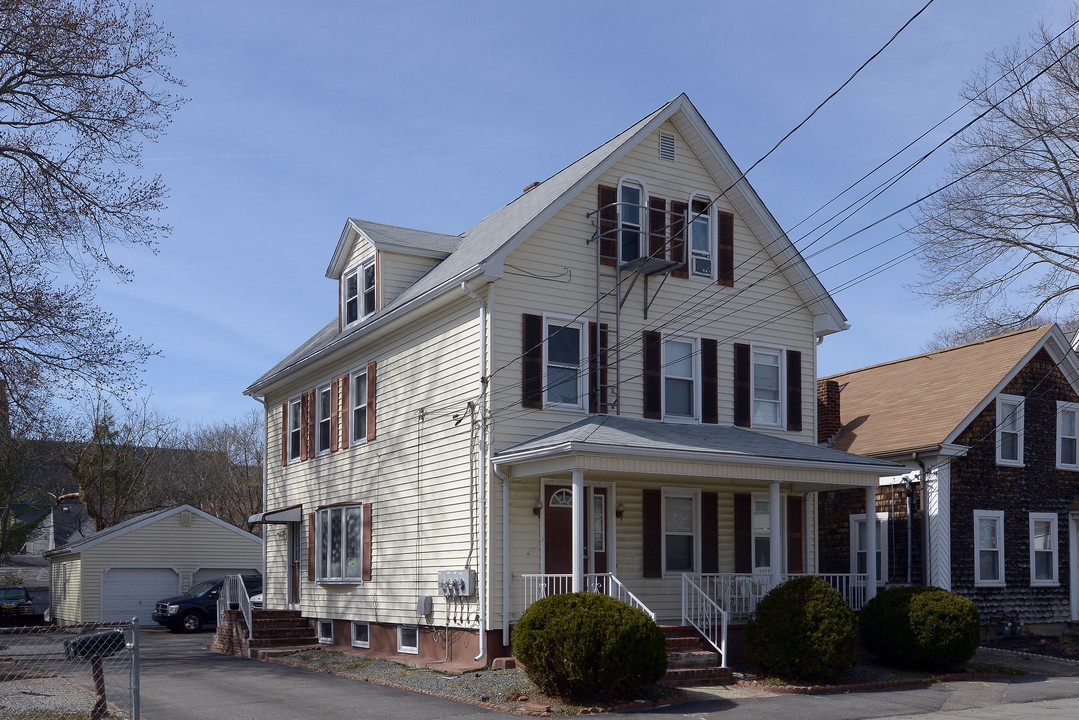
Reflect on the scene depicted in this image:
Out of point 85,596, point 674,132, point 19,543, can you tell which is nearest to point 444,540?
point 674,132

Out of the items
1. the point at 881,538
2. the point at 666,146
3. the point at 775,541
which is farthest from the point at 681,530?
the point at 666,146

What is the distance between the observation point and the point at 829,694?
15805 mm

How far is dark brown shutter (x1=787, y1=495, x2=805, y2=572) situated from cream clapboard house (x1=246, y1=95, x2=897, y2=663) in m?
0.04

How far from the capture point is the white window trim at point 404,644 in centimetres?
1986


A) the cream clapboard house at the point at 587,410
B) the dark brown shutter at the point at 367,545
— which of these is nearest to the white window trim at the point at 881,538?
the cream clapboard house at the point at 587,410

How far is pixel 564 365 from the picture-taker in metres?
18.8

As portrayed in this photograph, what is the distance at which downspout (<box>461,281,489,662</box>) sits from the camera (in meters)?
17.3

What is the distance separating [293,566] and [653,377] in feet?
38.4

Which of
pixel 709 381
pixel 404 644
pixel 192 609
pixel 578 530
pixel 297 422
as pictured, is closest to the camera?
pixel 578 530

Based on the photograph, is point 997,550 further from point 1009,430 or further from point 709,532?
point 709,532

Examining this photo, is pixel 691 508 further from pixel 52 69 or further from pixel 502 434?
pixel 52 69

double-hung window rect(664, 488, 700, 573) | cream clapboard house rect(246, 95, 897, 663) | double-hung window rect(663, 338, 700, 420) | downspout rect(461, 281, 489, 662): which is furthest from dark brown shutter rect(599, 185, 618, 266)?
double-hung window rect(664, 488, 700, 573)

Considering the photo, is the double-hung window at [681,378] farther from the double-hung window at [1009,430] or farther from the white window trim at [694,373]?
the double-hung window at [1009,430]

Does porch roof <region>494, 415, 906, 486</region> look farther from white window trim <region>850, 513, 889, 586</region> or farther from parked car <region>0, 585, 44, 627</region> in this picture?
parked car <region>0, 585, 44, 627</region>
